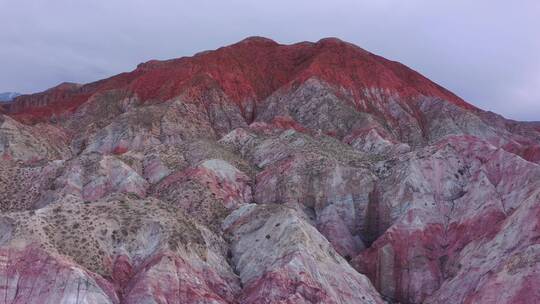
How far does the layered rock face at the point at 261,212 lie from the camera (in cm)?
3641

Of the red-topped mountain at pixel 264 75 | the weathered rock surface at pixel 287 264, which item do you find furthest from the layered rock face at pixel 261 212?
the red-topped mountain at pixel 264 75

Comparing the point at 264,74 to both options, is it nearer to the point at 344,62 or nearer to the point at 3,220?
the point at 344,62

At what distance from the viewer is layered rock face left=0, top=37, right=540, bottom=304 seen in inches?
1433

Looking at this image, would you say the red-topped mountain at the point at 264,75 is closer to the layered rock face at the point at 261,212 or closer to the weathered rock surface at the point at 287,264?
the layered rock face at the point at 261,212

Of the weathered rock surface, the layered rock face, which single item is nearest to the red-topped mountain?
the layered rock face

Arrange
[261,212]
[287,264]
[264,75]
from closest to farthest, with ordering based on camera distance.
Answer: [287,264], [261,212], [264,75]

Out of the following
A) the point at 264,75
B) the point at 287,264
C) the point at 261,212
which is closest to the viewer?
the point at 287,264

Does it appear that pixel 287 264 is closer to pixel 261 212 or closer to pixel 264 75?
pixel 261 212

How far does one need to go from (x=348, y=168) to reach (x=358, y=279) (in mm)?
18674

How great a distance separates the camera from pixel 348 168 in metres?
60.3

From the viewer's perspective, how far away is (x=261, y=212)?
47.2 meters

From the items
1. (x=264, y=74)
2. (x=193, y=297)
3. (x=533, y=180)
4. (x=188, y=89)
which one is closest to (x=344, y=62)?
(x=264, y=74)

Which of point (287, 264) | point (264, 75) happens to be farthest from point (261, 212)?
point (264, 75)

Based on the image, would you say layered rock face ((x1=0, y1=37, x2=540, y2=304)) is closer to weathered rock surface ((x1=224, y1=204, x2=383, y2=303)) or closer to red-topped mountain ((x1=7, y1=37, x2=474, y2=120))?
weathered rock surface ((x1=224, y1=204, x2=383, y2=303))
